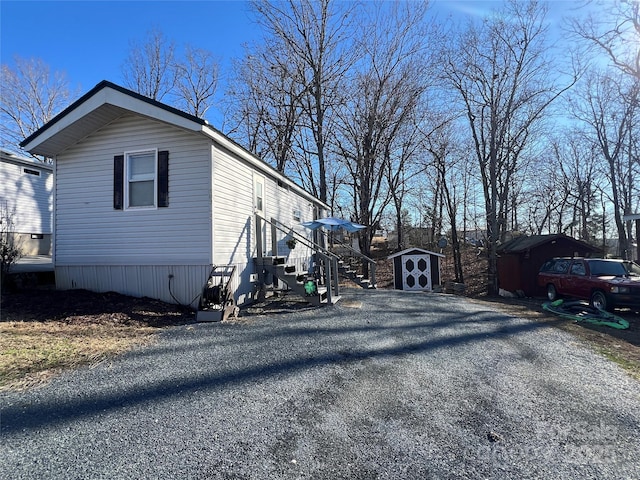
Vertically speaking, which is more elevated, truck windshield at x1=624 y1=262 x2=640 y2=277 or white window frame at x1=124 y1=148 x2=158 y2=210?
white window frame at x1=124 y1=148 x2=158 y2=210

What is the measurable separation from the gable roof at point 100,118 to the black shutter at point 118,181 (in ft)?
3.14

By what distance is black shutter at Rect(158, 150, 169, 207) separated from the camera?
7.59m

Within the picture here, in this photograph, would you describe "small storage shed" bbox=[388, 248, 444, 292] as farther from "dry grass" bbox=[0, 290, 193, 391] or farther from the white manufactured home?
"dry grass" bbox=[0, 290, 193, 391]

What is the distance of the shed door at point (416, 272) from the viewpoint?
1747 centimetres

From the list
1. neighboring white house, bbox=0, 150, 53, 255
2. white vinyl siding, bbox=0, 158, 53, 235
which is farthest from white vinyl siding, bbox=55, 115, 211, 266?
white vinyl siding, bbox=0, 158, 53, 235

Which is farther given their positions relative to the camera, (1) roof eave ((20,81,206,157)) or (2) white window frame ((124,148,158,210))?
(2) white window frame ((124,148,158,210))

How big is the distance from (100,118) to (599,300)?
45.8 ft

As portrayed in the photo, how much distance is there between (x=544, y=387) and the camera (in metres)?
3.88

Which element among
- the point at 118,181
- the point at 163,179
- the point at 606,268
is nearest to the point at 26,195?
the point at 118,181

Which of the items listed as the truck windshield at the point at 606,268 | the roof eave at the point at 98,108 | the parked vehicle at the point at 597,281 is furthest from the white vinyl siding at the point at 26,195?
the truck windshield at the point at 606,268

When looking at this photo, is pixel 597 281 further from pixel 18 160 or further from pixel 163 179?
pixel 18 160

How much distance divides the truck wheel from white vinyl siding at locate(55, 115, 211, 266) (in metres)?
10.8

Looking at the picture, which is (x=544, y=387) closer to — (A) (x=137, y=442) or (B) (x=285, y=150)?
(A) (x=137, y=442)

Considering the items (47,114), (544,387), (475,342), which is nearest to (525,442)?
(544,387)
